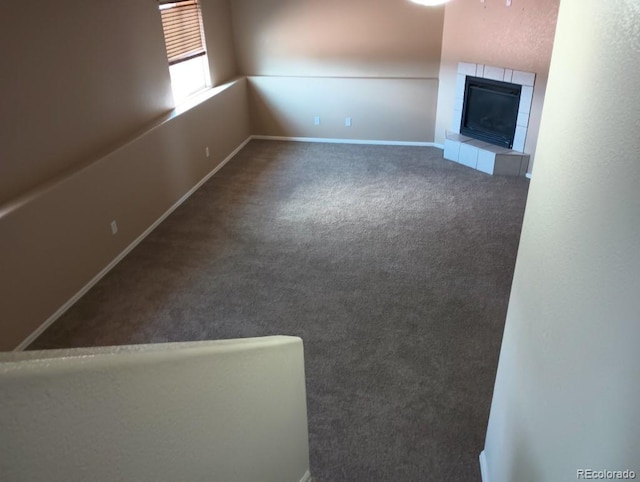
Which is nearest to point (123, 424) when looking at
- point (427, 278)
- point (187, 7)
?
point (427, 278)

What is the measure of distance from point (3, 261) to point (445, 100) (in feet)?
17.5

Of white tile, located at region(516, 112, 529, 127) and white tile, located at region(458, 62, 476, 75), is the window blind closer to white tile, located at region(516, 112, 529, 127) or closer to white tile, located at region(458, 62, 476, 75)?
white tile, located at region(458, 62, 476, 75)

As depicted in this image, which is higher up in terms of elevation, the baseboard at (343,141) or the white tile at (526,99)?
the white tile at (526,99)

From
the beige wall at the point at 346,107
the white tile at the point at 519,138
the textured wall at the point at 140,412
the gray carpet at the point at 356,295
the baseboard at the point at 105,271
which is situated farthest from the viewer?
the beige wall at the point at 346,107

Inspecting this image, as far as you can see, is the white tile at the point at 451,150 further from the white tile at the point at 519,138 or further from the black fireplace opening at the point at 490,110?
the white tile at the point at 519,138

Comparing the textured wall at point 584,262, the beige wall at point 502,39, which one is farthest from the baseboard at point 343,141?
the textured wall at point 584,262

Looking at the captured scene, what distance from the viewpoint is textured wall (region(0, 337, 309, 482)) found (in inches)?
23.2

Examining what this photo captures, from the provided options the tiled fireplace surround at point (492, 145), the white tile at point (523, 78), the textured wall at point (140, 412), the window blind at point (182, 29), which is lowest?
the tiled fireplace surround at point (492, 145)

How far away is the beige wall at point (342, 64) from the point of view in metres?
6.15

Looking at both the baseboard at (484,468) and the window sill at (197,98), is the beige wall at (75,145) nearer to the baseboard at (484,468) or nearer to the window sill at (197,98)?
the window sill at (197,98)

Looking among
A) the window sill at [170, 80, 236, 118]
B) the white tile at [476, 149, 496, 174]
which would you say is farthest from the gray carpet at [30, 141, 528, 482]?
the window sill at [170, 80, 236, 118]

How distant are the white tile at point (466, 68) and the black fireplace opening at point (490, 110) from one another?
0.28 feet

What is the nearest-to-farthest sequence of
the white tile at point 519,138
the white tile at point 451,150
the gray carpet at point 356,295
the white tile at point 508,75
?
the gray carpet at point 356,295
the white tile at point 508,75
the white tile at point 519,138
the white tile at point 451,150
